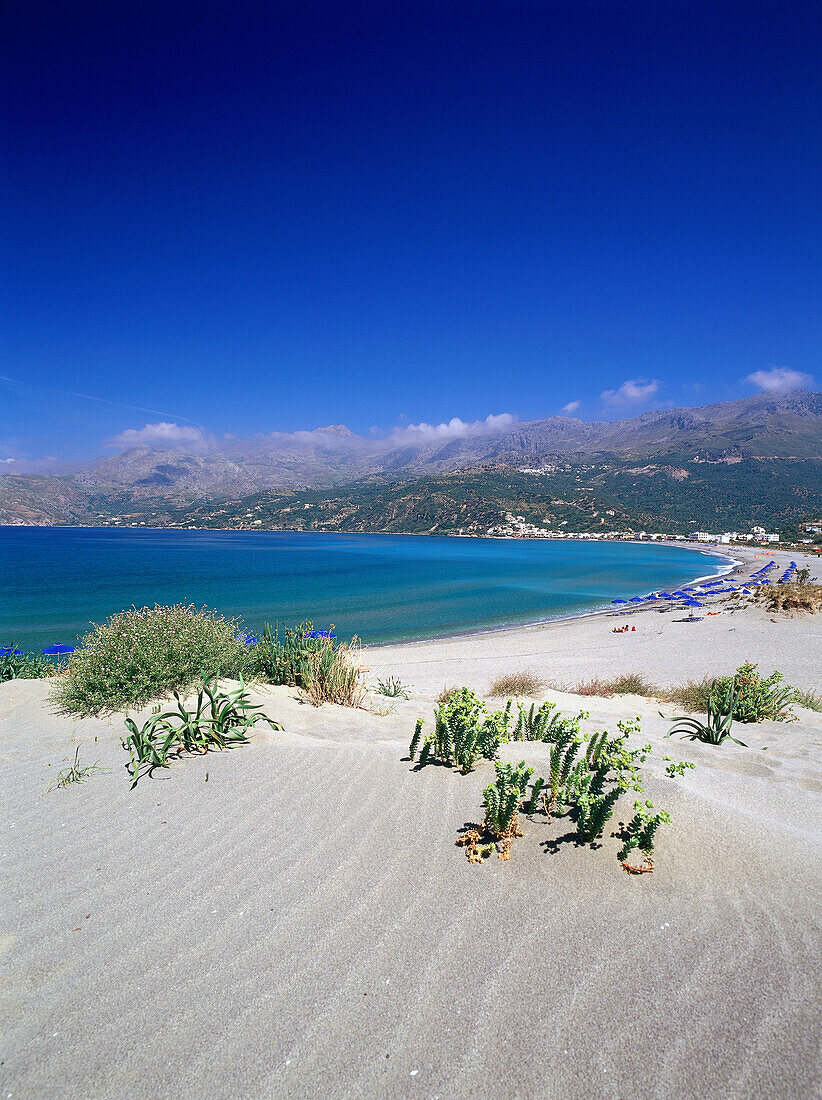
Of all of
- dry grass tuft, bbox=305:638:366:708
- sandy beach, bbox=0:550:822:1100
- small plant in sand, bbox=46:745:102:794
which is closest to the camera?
sandy beach, bbox=0:550:822:1100

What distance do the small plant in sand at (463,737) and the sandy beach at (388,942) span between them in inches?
7.7

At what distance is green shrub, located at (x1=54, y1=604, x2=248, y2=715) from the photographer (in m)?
6.71

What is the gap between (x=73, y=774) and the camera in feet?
15.0

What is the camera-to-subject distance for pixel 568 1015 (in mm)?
2080

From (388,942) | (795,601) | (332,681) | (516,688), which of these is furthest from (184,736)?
(795,601)

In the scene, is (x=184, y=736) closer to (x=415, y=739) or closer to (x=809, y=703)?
(x=415, y=739)

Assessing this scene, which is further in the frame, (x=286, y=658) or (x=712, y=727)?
(x=286, y=658)

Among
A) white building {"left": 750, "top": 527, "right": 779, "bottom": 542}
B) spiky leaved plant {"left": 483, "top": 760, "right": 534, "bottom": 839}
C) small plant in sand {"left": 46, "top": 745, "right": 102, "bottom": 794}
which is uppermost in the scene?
spiky leaved plant {"left": 483, "top": 760, "right": 534, "bottom": 839}

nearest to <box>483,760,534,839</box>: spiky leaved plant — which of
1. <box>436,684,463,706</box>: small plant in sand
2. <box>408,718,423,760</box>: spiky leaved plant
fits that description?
<box>408,718,423,760</box>: spiky leaved plant

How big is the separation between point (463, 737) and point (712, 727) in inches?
160

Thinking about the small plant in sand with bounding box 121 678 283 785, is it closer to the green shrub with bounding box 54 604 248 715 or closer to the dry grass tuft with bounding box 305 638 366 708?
the green shrub with bounding box 54 604 248 715

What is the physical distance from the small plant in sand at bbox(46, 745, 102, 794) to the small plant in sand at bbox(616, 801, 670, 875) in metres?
4.78

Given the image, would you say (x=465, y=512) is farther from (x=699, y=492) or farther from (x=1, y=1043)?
(x=1, y=1043)

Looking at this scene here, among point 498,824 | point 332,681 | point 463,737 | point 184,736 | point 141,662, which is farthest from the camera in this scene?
point 332,681
